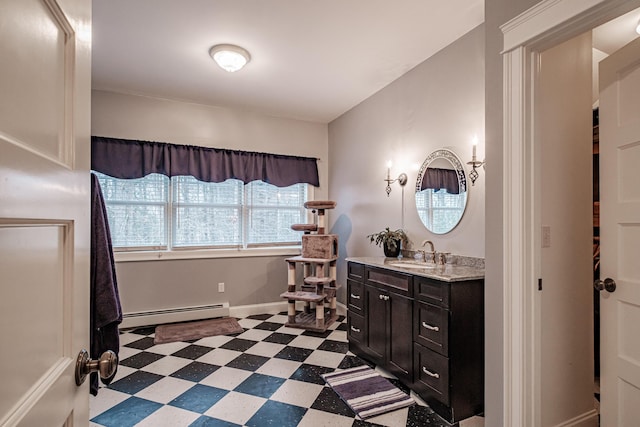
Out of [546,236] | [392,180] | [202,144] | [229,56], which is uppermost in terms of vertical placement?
[229,56]

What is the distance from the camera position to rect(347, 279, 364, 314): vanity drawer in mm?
2852

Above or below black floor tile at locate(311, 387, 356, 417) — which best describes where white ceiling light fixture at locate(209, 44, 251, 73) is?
above

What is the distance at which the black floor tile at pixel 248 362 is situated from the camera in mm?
2695

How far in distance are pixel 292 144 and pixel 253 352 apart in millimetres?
2722

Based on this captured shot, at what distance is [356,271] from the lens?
294 centimetres

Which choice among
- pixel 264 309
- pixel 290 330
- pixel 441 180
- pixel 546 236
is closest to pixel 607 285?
pixel 546 236

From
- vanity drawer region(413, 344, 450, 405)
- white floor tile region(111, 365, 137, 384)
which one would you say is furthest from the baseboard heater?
vanity drawer region(413, 344, 450, 405)

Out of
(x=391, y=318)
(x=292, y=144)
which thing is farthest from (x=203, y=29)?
(x=391, y=318)

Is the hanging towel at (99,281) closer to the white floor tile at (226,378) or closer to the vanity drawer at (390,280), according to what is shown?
the white floor tile at (226,378)

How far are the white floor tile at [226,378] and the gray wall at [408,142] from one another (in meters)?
Result: 1.79

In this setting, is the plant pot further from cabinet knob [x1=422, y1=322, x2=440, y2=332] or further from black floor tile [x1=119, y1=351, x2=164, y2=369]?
black floor tile [x1=119, y1=351, x2=164, y2=369]

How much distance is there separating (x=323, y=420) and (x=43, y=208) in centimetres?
199

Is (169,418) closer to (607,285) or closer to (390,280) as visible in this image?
(390,280)

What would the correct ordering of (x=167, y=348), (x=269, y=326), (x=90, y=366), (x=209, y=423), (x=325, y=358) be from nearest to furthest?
(x=90, y=366), (x=209, y=423), (x=325, y=358), (x=167, y=348), (x=269, y=326)
